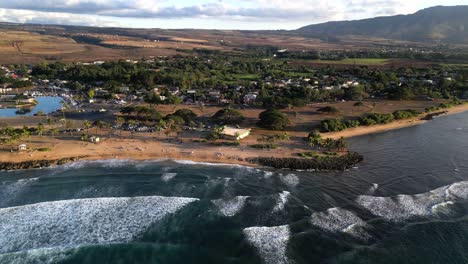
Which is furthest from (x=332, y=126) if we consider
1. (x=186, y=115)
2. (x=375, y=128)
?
(x=186, y=115)

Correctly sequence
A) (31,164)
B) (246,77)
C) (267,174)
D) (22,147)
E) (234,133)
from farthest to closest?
(246,77)
(234,133)
(22,147)
(31,164)
(267,174)

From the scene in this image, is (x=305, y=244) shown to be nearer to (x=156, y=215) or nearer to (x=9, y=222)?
(x=156, y=215)

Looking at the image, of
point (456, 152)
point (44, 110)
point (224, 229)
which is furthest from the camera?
point (44, 110)

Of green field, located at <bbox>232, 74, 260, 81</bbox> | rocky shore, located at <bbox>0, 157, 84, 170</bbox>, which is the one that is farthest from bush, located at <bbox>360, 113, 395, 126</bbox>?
green field, located at <bbox>232, 74, 260, 81</bbox>

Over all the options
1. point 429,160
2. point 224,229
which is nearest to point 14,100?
point 224,229

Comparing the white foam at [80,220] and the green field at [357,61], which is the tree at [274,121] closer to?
the white foam at [80,220]

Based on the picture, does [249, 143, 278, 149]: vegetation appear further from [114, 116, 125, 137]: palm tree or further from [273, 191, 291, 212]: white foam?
[114, 116, 125, 137]: palm tree

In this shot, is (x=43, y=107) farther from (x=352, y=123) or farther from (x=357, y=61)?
(x=357, y=61)
